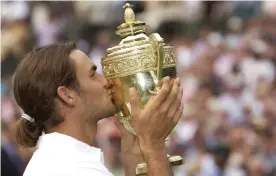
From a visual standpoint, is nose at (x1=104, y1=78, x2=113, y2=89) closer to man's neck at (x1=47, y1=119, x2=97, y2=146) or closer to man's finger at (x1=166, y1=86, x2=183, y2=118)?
man's neck at (x1=47, y1=119, x2=97, y2=146)

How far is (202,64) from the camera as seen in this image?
7.09 m

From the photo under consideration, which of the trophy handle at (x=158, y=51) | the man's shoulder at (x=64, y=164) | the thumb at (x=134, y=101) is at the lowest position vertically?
the man's shoulder at (x=64, y=164)

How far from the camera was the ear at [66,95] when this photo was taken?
7.16 ft

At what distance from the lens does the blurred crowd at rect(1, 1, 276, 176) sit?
20.9 ft

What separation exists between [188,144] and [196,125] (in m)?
0.20

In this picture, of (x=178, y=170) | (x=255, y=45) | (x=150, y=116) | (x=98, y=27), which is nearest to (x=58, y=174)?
(x=150, y=116)

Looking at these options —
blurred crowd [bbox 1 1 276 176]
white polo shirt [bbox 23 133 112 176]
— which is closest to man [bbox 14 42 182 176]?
white polo shirt [bbox 23 133 112 176]

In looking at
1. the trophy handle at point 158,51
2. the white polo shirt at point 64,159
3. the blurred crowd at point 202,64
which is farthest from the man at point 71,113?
the blurred crowd at point 202,64

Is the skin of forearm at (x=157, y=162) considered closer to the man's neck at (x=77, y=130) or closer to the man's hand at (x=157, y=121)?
the man's hand at (x=157, y=121)

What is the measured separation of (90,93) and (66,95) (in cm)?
8

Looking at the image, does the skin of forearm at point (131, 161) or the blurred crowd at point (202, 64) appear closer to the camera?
the skin of forearm at point (131, 161)

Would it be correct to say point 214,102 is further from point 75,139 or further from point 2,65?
point 75,139

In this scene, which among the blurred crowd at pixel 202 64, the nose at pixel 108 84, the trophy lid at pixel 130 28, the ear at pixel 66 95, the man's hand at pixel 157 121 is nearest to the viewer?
the man's hand at pixel 157 121

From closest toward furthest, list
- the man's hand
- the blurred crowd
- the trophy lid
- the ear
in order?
the man's hand
the ear
the trophy lid
the blurred crowd
